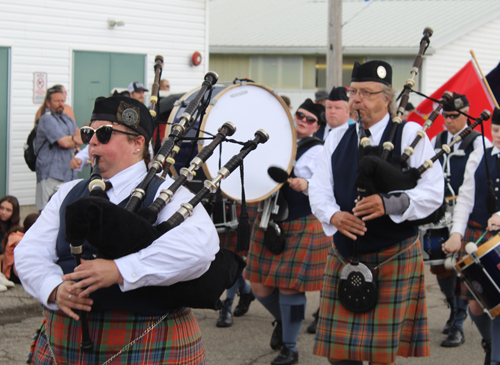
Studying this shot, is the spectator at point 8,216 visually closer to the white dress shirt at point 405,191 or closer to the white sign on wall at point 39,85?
the white sign on wall at point 39,85

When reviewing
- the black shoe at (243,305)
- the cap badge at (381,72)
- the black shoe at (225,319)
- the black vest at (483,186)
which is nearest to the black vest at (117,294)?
the cap badge at (381,72)

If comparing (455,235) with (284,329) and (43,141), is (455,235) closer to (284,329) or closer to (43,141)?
(284,329)

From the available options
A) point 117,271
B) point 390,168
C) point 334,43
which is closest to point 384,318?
point 390,168

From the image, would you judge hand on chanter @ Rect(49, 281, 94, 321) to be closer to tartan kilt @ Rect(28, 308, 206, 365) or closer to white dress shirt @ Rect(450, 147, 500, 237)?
tartan kilt @ Rect(28, 308, 206, 365)

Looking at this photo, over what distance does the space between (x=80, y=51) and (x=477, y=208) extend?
6539 mm

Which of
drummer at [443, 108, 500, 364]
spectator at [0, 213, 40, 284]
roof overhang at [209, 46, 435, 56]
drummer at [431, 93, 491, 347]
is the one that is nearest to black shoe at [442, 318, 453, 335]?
drummer at [431, 93, 491, 347]

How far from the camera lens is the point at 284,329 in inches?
156

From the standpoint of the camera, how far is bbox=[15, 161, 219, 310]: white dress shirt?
1815 millimetres

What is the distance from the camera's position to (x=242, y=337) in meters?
4.38

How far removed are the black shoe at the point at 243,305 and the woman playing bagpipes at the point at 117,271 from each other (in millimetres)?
2815

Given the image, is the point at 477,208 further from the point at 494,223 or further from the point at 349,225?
the point at 349,225

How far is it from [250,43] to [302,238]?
1355 cm

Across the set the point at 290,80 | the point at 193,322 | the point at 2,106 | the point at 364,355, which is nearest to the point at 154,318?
the point at 193,322

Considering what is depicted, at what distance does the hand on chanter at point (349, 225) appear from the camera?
2.75 m
